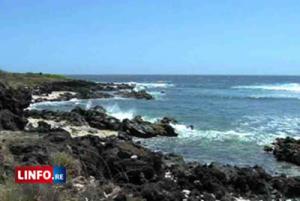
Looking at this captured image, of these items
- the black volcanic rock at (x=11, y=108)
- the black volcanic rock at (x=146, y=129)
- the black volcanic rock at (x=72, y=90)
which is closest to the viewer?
the black volcanic rock at (x=11, y=108)

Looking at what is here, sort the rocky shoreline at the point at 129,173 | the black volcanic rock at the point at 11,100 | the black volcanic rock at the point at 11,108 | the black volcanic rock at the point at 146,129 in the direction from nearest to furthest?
the rocky shoreline at the point at 129,173 < the black volcanic rock at the point at 11,108 < the black volcanic rock at the point at 11,100 < the black volcanic rock at the point at 146,129

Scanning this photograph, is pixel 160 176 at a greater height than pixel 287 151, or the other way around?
pixel 160 176

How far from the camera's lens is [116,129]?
106 ft

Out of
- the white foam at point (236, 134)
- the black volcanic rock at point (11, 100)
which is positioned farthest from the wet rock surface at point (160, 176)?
the white foam at point (236, 134)

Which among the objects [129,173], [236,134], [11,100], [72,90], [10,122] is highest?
[11,100]

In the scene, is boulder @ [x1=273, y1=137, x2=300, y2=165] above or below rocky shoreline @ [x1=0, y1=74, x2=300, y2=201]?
below

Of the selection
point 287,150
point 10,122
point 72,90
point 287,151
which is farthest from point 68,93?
point 287,151

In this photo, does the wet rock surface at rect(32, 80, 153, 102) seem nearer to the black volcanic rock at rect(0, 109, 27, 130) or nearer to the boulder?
the black volcanic rock at rect(0, 109, 27, 130)

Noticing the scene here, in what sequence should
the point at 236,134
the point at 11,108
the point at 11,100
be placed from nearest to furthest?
the point at 11,100
the point at 11,108
the point at 236,134

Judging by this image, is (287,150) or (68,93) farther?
(68,93)

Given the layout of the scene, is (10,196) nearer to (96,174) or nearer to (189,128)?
(96,174)

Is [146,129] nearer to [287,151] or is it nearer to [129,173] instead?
[287,151]

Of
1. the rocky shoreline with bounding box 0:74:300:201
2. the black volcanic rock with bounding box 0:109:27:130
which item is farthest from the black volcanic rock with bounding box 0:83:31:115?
the rocky shoreline with bounding box 0:74:300:201

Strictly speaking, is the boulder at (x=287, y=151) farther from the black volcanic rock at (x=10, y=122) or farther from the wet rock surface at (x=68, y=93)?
the wet rock surface at (x=68, y=93)
